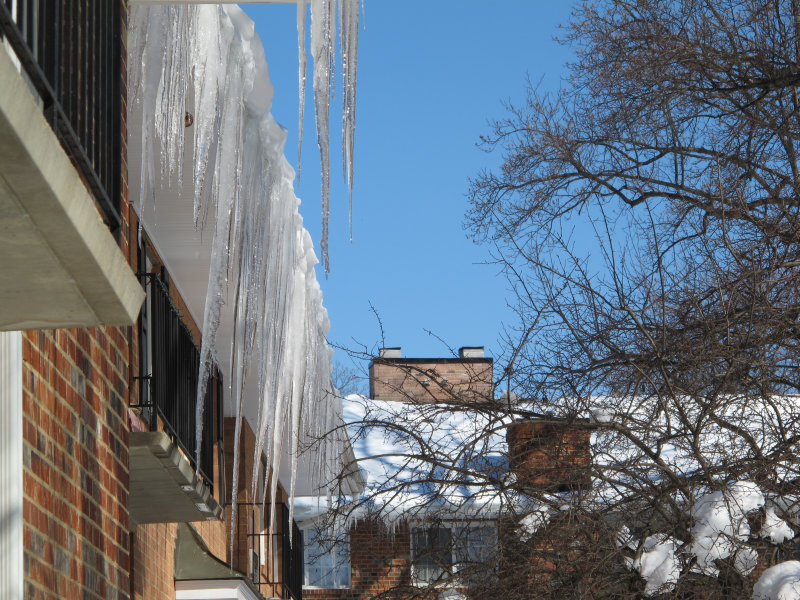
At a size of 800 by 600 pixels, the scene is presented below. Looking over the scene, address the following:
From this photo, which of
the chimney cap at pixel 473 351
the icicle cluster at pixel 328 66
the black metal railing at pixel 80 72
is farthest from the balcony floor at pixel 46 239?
the chimney cap at pixel 473 351

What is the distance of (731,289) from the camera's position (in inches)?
394

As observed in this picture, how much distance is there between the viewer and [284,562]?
1673 centimetres

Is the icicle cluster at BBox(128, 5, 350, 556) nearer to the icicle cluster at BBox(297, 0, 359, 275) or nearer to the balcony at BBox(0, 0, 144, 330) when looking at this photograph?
the icicle cluster at BBox(297, 0, 359, 275)

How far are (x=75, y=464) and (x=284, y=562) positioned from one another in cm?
1308

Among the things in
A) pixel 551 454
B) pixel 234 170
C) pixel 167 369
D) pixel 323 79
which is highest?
pixel 234 170

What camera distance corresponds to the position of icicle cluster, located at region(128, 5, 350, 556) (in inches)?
242

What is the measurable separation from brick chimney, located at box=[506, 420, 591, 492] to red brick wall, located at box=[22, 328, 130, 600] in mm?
6187

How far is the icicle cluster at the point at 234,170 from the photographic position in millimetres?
6148

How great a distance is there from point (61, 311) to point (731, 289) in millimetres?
7831

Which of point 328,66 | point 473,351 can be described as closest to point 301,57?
point 328,66

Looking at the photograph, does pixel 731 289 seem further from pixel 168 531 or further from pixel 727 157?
pixel 168 531

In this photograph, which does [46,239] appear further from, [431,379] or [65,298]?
[431,379]

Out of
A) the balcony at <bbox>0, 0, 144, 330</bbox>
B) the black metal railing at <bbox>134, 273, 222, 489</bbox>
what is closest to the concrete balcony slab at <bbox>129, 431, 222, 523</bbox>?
the black metal railing at <bbox>134, 273, 222, 489</bbox>

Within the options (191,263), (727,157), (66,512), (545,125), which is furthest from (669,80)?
(66,512)
